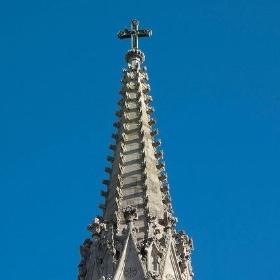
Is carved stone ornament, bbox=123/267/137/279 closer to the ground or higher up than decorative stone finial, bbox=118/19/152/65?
closer to the ground

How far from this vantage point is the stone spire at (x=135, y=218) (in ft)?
136

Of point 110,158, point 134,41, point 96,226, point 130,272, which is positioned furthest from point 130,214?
point 134,41

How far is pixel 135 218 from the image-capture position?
43.2m

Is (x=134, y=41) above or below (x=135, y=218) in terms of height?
above

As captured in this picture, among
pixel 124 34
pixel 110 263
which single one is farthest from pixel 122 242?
pixel 124 34

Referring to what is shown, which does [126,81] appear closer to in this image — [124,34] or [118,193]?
[124,34]

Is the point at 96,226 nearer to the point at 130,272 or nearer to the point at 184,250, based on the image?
the point at 130,272

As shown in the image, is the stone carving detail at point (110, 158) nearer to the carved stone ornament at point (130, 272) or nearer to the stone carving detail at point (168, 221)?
the stone carving detail at point (168, 221)

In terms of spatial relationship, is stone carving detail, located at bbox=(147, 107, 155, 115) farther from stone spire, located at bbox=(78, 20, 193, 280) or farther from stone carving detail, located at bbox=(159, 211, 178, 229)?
stone carving detail, located at bbox=(159, 211, 178, 229)

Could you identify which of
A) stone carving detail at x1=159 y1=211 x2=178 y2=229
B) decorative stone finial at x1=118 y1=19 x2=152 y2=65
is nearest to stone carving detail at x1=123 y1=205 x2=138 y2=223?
stone carving detail at x1=159 y1=211 x2=178 y2=229

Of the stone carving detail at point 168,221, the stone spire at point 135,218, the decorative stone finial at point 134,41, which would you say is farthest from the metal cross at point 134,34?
the stone carving detail at point 168,221

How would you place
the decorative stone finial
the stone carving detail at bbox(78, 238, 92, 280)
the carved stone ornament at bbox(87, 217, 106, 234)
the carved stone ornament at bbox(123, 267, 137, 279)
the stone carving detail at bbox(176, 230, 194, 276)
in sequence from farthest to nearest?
the decorative stone finial → the carved stone ornament at bbox(87, 217, 106, 234) → the stone carving detail at bbox(78, 238, 92, 280) → the stone carving detail at bbox(176, 230, 194, 276) → the carved stone ornament at bbox(123, 267, 137, 279)

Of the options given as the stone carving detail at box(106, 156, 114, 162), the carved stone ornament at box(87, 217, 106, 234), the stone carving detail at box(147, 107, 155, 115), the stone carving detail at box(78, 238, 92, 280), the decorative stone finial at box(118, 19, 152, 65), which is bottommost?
the stone carving detail at box(78, 238, 92, 280)

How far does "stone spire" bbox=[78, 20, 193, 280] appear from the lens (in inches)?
1635
